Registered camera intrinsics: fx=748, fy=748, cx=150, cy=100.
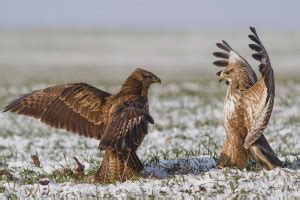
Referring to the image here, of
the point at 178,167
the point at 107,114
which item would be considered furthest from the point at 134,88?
the point at 178,167

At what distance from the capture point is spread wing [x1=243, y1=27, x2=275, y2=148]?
707 cm

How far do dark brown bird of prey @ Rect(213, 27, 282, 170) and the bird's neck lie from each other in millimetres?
854

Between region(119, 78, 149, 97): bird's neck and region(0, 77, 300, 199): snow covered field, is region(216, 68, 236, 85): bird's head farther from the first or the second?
region(0, 77, 300, 199): snow covered field

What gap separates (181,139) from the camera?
471 inches

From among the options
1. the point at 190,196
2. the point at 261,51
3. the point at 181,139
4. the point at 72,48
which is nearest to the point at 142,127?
the point at 190,196

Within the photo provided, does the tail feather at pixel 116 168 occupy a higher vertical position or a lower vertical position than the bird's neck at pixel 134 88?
lower

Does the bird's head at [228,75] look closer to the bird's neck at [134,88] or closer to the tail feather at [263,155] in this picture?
the tail feather at [263,155]

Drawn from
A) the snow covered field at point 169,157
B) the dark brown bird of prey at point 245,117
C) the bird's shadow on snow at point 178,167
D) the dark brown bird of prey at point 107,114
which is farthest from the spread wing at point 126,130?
the dark brown bird of prey at point 245,117

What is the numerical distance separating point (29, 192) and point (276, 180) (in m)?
2.36

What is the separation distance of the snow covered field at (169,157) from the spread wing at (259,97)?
427mm

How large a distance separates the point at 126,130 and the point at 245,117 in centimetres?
129

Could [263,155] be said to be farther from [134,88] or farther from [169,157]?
[169,157]

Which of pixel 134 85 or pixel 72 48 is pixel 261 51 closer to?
pixel 134 85

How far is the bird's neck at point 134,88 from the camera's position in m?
7.86
